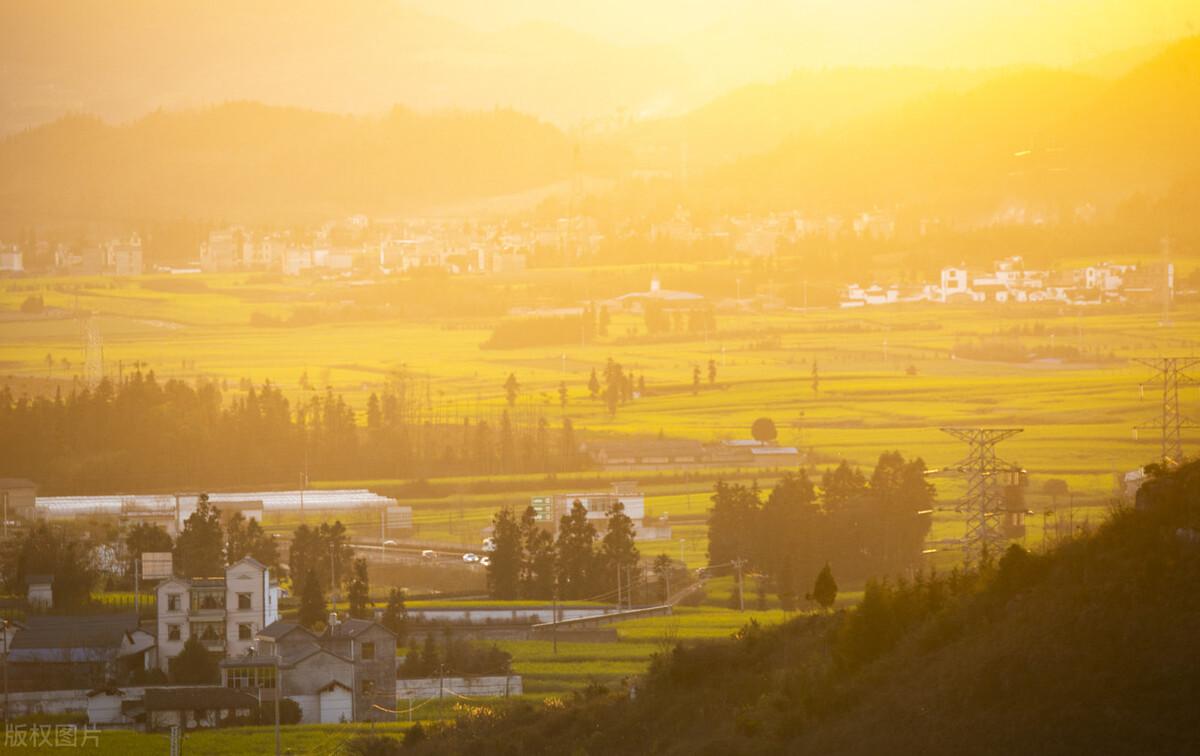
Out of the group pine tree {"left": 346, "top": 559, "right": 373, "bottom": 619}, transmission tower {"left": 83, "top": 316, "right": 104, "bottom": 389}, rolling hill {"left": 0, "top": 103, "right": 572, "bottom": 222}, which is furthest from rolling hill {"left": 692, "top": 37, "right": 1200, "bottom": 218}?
pine tree {"left": 346, "top": 559, "right": 373, "bottom": 619}

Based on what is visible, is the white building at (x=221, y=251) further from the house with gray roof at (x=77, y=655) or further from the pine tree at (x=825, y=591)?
the pine tree at (x=825, y=591)

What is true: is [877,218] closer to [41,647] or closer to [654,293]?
[654,293]

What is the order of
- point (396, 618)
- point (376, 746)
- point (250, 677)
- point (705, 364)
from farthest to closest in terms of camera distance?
point (705, 364) < point (396, 618) < point (250, 677) < point (376, 746)

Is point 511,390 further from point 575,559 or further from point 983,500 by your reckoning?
point 983,500

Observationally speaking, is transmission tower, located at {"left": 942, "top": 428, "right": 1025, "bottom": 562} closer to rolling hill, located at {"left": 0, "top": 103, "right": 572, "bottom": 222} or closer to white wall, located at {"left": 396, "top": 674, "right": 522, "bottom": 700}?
white wall, located at {"left": 396, "top": 674, "right": 522, "bottom": 700}

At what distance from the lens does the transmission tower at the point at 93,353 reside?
32.5 m

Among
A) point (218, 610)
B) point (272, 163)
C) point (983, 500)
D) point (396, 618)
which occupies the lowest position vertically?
point (396, 618)

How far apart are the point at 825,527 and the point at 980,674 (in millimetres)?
10905

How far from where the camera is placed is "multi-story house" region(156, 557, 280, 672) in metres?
14.6

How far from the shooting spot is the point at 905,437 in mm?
25328

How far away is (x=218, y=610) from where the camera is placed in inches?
589

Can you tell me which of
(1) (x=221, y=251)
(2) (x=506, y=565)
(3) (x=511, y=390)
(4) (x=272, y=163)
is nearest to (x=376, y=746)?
(2) (x=506, y=565)

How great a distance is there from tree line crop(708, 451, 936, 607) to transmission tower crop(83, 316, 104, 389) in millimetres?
15907

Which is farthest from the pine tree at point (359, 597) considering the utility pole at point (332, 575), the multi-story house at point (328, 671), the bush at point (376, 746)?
the bush at point (376, 746)
